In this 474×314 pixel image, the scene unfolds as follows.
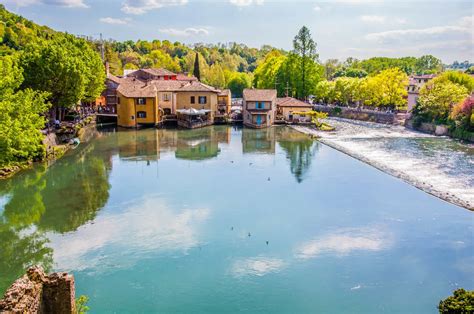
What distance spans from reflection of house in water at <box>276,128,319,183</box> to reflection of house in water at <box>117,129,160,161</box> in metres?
11.8

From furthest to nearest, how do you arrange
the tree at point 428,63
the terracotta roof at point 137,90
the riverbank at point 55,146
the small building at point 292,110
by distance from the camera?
the tree at point 428,63 → the small building at point 292,110 → the terracotta roof at point 137,90 → the riverbank at point 55,146

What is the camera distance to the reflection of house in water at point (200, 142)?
39000 mm

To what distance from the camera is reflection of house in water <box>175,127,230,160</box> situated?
39.0 m

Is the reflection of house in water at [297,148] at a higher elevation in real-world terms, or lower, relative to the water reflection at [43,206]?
higher

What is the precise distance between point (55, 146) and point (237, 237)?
1007 inches

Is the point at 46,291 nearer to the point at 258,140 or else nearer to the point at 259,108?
the point at 258,140

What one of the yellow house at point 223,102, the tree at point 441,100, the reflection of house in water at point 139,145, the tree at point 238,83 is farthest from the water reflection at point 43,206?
the tree at point 238,83

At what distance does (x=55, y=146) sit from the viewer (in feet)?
128

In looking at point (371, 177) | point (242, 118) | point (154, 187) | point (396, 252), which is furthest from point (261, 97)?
point (396, 252)

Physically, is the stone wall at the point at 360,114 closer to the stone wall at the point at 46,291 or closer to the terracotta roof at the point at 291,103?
the terracotta roof at the point at 291,103

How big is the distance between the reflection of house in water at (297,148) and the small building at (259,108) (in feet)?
10.5

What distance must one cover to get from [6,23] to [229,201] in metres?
78.3

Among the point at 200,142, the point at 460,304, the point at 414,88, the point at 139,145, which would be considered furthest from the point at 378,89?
the point at 460,304

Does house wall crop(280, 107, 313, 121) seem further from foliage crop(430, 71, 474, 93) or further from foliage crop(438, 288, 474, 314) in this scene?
foliage crop(438, 288, 474, 314)
